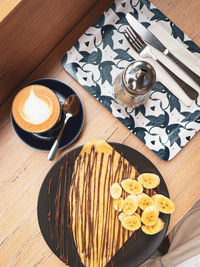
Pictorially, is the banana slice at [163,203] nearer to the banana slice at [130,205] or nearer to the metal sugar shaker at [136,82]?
the banana slice at [130,205]

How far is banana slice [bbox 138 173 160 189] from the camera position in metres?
0.82

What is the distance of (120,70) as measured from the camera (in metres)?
0.89

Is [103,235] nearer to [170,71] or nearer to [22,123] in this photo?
[22,123]

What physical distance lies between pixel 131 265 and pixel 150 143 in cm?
31

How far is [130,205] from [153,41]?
43cm

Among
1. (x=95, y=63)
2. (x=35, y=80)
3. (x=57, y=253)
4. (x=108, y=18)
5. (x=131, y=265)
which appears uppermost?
(x=108, y=18)

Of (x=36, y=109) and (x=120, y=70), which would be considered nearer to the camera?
(x=36, y=109)

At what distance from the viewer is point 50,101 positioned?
2.53ft

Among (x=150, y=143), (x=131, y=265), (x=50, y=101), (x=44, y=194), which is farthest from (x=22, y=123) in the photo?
(x=131, y=265)

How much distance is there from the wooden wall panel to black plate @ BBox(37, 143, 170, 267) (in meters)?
0.24

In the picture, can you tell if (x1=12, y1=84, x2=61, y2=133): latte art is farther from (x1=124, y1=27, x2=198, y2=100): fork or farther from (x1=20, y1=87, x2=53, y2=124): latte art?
(x1=124, y1=27, x2=198, y2=100): fork

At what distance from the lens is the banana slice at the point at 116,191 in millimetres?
831

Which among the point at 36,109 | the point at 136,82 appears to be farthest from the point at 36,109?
the point at 136,82

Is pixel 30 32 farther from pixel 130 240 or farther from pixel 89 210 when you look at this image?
pixel 130 240
